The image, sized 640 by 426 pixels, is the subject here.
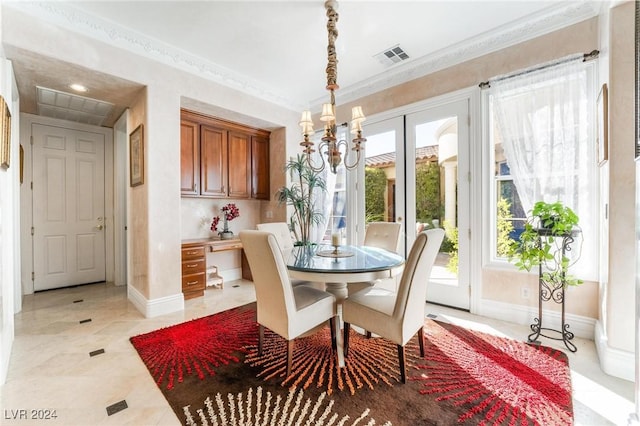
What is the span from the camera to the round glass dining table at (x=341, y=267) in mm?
1790

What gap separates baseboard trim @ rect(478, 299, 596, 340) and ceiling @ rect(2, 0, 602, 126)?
266 centimetres

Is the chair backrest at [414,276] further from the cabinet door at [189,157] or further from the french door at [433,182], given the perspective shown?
the cabinet door at [189,157]

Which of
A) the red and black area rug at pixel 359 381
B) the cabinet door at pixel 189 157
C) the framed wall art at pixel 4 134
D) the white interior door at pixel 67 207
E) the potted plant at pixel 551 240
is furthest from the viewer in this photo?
the white interior door at pixel 67 207

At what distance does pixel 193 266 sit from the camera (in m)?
3.62

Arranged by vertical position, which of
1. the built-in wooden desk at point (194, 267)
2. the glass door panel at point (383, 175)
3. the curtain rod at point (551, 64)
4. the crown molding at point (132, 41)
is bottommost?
the built-in wooden desk at point (194, 267)

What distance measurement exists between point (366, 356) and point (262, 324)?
2.76 feet

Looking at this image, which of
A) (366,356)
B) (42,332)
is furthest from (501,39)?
(42,332)

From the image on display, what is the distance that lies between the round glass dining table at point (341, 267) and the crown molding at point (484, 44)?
7.99 feet

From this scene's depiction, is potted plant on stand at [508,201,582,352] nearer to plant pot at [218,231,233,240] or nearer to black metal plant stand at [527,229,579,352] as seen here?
black metal plant stand at [527,229,579,352]

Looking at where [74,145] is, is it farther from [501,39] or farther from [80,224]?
[501,39]

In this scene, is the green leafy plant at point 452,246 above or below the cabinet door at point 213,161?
below

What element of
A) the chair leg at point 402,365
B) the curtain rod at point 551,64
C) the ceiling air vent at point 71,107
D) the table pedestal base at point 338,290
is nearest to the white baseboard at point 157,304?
the table pedestal base at point 338,290

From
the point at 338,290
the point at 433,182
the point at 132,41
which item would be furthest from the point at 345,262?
the point at 132,41

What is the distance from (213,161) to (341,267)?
10.0 ft
